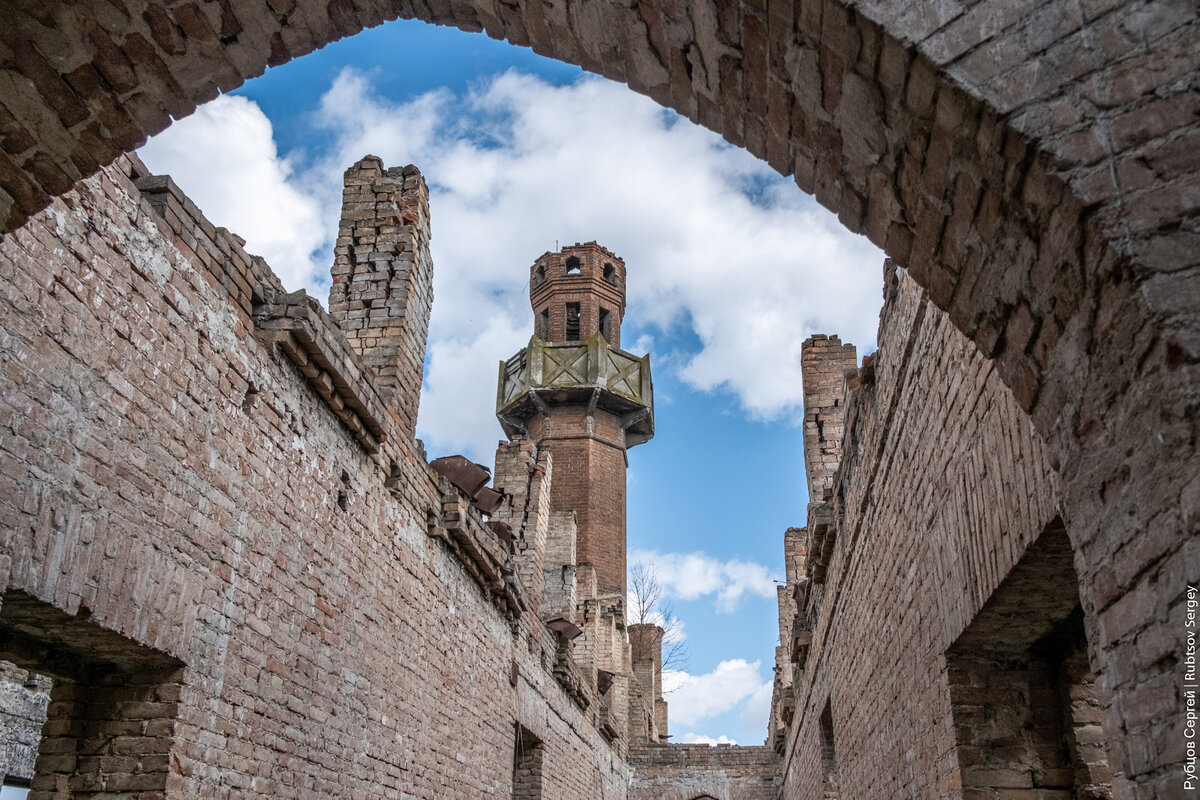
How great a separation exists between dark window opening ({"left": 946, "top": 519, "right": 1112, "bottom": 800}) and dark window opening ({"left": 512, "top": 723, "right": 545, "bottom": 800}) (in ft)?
25.7

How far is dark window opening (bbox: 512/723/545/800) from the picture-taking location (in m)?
11.5

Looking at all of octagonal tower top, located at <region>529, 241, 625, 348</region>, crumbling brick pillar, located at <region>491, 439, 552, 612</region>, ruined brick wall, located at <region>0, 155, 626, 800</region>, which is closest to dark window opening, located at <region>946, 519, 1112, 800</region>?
ruined brick wall, located at <region>0, 155, 626, 800</region>

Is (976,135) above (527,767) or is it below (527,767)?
above

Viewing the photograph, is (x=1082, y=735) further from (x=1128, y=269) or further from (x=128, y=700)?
(x=128, y=700)

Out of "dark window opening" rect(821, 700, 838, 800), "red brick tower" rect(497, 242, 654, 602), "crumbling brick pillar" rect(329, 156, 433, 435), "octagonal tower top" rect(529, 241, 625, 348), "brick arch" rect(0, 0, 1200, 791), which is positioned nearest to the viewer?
"brick arch" rect(0, 0, 1200, 791)

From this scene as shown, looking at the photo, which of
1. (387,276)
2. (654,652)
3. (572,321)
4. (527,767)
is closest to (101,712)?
(387,276)

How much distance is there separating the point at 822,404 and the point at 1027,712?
669cm

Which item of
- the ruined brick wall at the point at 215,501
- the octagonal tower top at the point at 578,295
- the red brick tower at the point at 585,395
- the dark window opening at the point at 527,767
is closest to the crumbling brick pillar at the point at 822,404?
the dark window opening at the point at 527,767

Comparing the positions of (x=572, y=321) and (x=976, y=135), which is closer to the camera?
(x=976, y=135)

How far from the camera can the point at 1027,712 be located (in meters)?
4.37

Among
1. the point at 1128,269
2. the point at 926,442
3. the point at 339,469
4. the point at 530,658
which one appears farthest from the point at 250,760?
the point at 530,658

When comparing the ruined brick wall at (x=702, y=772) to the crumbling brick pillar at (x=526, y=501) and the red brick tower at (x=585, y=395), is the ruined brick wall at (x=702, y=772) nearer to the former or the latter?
the red brick tower at (x=585, y=395)

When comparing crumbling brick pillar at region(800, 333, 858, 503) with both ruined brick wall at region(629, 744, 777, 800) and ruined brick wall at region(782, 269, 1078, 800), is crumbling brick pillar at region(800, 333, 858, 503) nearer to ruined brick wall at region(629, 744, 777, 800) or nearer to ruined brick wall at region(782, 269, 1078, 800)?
ruined brick wall at region(782, 269, 1078, 800)

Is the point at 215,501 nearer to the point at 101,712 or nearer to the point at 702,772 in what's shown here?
the point at 101,712
